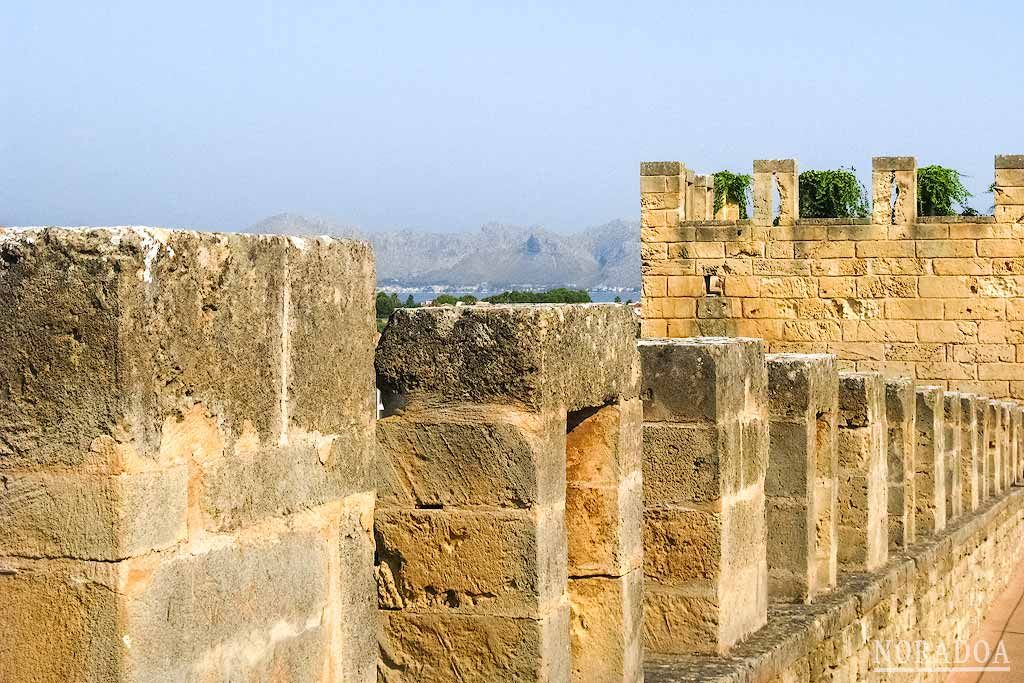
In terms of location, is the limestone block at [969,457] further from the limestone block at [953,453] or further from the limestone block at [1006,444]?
the limestone block at [1006,444]

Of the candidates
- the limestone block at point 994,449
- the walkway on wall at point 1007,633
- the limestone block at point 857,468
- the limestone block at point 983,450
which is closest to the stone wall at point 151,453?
the limestone block at point 857,468

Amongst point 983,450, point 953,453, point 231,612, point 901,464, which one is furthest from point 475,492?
point 983,450

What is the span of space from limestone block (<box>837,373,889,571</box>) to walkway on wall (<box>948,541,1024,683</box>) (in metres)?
1.91

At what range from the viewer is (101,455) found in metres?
2.64

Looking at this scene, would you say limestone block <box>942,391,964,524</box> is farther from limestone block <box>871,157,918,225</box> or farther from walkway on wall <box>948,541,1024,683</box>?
limestone block <box>871,157,918,225</box>

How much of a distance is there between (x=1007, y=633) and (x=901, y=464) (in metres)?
2.74

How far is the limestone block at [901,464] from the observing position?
9.66 m

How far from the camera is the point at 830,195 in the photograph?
65.9 ft

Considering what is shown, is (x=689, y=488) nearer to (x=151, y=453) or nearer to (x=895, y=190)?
(x=151, y=453)

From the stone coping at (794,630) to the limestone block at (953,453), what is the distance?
8.44 feet

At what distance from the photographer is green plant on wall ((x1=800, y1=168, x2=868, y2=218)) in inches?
783

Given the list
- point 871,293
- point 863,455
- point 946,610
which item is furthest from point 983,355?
point 863,455

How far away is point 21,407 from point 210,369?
334 mm

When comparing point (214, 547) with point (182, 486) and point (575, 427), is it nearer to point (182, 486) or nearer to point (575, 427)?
point (182, 486)
